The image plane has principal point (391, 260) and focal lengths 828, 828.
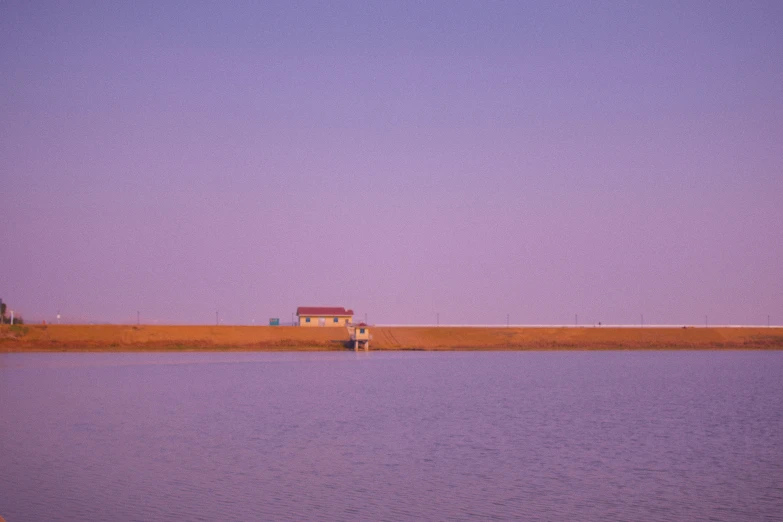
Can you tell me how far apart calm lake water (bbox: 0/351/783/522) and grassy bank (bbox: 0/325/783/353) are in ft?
155

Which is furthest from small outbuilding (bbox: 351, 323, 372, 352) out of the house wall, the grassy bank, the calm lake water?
the calm lake water

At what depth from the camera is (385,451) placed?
27.7 meters

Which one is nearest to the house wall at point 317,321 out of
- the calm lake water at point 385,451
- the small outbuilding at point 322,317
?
the small outbuilding at point 322,317

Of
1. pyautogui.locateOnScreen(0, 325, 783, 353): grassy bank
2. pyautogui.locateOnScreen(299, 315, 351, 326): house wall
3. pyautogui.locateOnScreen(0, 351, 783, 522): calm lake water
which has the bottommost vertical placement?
pyautogui.locateOnScreen(0, 351, 783, 522): calm lake water

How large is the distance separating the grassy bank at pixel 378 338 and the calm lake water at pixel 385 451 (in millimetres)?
47107

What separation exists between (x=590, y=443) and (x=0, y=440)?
69.2ft

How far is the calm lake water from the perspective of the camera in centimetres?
2019

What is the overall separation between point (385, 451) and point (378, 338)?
8697cm

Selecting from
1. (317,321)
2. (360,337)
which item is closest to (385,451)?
(360,337)

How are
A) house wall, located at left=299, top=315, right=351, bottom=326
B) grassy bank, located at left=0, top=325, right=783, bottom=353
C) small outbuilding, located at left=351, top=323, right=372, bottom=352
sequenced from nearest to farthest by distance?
grassy bank, located at left=0, top=325, right=783, bottom=353 < small outbuilding, located at left=351, top=323, right=372, bottom=352 < house wall, located at left=299, top=315, right=351, bottom=326

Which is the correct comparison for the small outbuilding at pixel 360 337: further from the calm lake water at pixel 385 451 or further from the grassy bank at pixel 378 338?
the calm lake water at pixel 385 451

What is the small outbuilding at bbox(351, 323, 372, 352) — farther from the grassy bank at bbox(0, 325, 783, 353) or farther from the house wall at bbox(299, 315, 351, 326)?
the house wall at bbox(299, 315, 351, 326)

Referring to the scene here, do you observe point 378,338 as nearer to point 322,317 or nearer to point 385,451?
point 322,317

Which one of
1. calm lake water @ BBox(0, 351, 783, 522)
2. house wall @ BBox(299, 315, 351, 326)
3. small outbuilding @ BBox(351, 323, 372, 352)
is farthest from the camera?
house wall @ BBox(299, 315, 351, 326)
